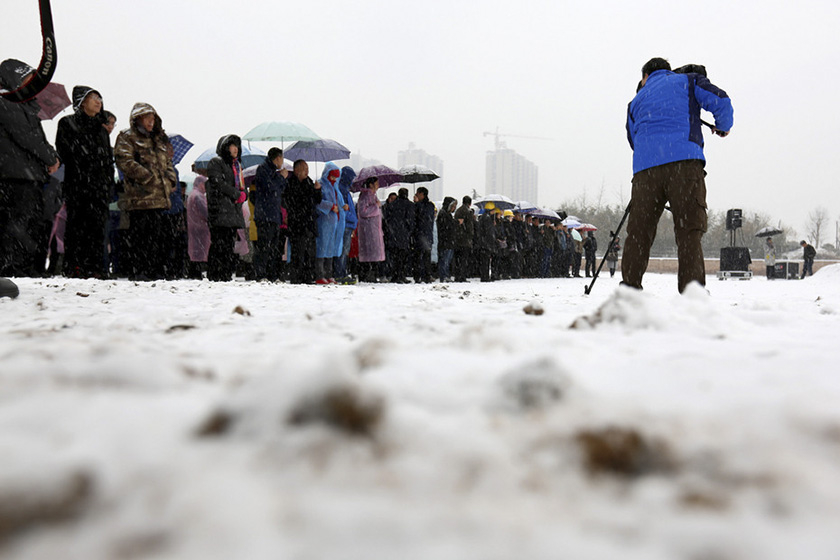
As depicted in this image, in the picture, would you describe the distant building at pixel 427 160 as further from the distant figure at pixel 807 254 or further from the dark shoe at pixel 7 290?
the dark shoe at pixel 7 290

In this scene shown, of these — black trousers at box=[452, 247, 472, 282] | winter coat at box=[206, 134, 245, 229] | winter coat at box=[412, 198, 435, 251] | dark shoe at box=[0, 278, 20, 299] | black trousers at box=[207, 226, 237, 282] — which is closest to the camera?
dark shoe at box=[0, 278, 20, 299]

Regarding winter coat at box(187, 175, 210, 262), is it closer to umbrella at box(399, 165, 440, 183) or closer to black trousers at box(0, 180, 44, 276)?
black trousers at box(0, 180, 44, 276)

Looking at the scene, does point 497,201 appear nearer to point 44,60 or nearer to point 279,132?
point 279,132

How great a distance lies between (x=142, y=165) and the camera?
17.0ft

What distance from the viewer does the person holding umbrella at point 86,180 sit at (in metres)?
4.80

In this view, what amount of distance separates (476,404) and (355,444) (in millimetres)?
248

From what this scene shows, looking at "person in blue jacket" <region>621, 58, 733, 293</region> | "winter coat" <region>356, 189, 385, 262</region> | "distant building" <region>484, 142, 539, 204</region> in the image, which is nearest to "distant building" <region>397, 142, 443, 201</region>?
"distant building" <region>484, 142, 539, 204</region>

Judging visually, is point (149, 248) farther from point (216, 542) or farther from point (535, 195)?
point (535, 195)

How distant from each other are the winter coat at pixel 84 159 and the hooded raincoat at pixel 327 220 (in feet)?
8.90

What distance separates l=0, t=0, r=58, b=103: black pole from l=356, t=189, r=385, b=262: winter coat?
18.7 feet

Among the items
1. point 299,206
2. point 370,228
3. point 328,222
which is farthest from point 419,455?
point 370,228

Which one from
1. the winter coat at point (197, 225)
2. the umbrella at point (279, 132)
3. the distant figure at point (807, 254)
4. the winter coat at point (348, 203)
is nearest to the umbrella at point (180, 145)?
the umbrella at point (279, 132)

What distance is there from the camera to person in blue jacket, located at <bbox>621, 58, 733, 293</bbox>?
3.75m

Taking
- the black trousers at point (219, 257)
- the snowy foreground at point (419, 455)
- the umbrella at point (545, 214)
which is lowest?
the snowy foreground at point (419, 455)
